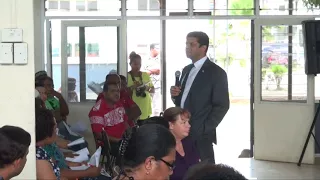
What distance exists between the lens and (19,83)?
308 centimetres

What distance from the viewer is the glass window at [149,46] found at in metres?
8.54

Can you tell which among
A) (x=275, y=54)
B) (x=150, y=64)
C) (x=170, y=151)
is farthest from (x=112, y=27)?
(x=170, y=151)

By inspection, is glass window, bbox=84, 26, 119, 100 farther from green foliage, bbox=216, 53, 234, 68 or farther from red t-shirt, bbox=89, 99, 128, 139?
red t-shirt, bbox=89, 99, 128, 139

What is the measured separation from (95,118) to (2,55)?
2214 millimetres

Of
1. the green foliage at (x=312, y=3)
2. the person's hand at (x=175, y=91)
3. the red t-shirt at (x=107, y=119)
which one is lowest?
the red t-shirt at (x=107, y=119)

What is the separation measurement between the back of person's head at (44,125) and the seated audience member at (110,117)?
1.73 meters

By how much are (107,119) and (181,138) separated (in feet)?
5.64

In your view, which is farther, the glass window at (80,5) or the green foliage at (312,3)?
the glass window at (80,5)

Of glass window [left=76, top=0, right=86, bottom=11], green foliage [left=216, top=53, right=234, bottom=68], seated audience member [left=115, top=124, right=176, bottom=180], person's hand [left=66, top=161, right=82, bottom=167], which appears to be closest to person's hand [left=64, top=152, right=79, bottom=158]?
person's hand [left=66, top=161, right=82, bottom=167]

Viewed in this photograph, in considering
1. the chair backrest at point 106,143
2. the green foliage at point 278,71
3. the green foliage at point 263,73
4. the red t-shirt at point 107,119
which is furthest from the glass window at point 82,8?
the chair backrest at point 106,143

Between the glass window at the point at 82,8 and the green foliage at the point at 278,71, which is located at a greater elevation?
the glass window at the point at 82,8

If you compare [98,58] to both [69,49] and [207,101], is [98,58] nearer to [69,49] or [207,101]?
[69,49]

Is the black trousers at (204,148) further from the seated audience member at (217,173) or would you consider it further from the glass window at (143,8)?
the glass window at (143,8)

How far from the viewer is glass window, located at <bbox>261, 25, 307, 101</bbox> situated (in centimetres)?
773
